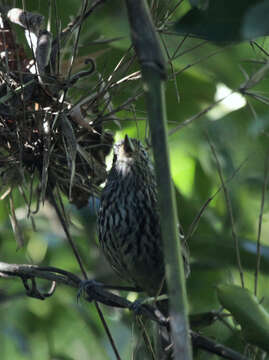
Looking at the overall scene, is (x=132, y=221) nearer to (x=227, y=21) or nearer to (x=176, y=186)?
(x=176, y=186)

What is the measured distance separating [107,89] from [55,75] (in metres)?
0.22

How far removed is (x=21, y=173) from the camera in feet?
8.51

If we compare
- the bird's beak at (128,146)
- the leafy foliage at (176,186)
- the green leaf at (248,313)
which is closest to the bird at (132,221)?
the bird's beak at (128,146)

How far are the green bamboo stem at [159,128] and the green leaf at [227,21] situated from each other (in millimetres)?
149

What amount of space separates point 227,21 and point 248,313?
2.73 feet

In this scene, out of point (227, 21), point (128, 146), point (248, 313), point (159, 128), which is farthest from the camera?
point (128, 146)

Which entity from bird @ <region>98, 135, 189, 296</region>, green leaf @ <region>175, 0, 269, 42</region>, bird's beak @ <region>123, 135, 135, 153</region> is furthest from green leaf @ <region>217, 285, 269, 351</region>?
bird's beak @ <region>123, 135, 135, 153</region>

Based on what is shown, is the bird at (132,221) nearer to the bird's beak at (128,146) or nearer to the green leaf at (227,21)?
the bird's beak at (128,146)

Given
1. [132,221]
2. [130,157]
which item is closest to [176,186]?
[130,157]

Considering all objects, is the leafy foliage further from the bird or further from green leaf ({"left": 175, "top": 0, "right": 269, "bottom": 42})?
green leaf ({"left": 175, "top": 0, "right": 269, "bottom": 42})

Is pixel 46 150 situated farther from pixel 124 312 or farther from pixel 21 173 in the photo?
pixel 124 312

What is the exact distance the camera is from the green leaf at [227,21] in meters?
1.51

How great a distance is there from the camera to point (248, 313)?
6.16 ft

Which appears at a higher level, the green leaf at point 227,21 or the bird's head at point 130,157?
the bird's head at point 130,157
